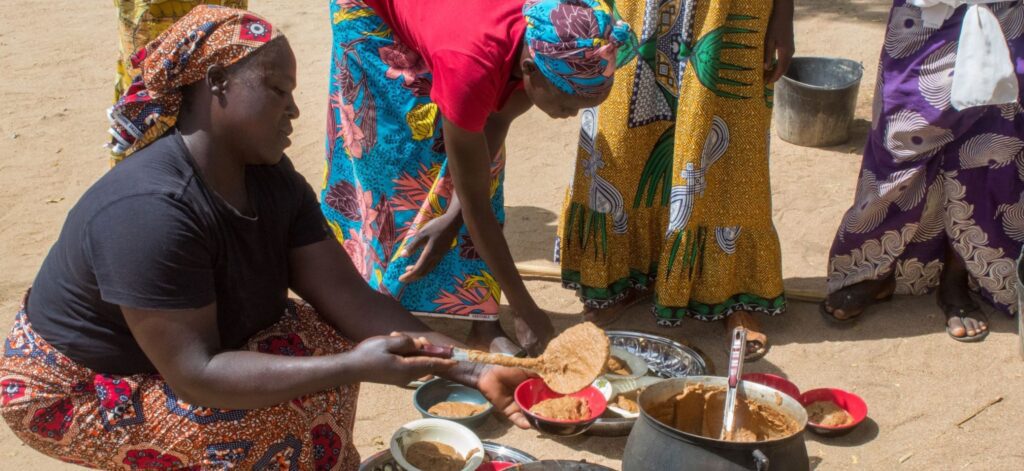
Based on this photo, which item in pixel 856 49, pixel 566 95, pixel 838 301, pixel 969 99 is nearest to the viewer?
pixel 566 95

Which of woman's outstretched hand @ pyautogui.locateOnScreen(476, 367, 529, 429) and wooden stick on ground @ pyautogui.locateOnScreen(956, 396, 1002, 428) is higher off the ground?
woman's outstretched hand @ pyautogui.locateOnScreen(476, 367, 529, 429)

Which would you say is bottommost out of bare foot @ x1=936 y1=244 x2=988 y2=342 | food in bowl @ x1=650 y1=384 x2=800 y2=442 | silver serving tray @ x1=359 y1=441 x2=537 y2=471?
bare foot @ x1=936 y1=244 x2=988 y2=342

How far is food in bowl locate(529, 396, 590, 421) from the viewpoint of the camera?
304 centimetres

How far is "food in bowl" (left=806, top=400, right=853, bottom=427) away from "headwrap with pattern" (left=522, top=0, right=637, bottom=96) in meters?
1.34

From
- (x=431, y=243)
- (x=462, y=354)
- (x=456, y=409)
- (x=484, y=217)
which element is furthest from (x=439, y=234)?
(x=462, y=354)

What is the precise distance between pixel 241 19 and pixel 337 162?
4.96 ft

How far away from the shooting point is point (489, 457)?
9.91ft

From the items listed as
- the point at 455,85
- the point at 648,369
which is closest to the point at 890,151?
the point at 648,369

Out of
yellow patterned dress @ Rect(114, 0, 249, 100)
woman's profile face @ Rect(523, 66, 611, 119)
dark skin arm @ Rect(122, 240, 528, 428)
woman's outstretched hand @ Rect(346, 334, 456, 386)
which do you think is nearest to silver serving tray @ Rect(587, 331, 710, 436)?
woman's profile face @ Rect(523, 66, 611, 119)

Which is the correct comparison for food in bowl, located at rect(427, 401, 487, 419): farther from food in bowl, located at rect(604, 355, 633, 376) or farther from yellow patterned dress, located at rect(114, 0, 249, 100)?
yellow patterned dress, located at rect(114, 0, 249, 100)

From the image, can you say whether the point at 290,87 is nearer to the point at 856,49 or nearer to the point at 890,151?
the point at 890,151

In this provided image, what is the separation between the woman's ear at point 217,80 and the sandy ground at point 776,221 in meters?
1.47

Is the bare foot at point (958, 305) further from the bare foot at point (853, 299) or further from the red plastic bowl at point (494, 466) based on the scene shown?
the red plastic bowl at point (494, 466)

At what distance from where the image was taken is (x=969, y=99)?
3377 mm
